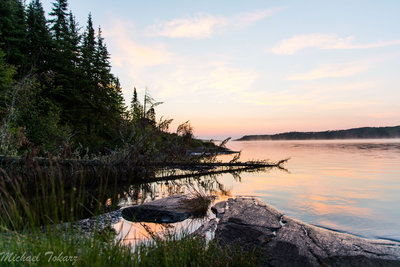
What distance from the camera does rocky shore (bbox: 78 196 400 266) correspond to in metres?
4.63

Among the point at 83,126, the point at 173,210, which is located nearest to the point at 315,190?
the point at 173,210

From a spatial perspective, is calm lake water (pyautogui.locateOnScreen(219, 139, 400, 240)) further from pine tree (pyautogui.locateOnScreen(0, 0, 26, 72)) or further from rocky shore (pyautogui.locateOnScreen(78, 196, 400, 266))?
pine tree (pyautogui.locateOnScreen(0, 0, 26, 72))

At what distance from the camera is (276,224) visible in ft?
21.7

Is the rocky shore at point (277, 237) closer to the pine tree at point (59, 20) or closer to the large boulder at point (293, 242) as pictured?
the large boulder at point (293, 242)

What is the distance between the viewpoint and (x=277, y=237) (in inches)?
222

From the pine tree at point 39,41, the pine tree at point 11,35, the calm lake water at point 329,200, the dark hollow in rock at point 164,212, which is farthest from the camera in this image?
the pine tree at point 39,41

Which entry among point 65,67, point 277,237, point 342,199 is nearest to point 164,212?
point 277,237

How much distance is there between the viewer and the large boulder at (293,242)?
181 inches

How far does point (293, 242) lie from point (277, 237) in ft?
1.28

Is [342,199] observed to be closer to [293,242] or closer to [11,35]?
[293,242]

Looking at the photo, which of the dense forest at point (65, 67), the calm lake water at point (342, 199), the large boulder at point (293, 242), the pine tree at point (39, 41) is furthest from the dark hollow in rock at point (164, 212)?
the pine tree at point (39, 41)

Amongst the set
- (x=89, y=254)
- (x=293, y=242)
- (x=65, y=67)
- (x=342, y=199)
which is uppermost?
(x=65, y=67)

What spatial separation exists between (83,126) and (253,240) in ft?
118

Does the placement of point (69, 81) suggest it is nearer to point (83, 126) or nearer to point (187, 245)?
point (83, 126)
